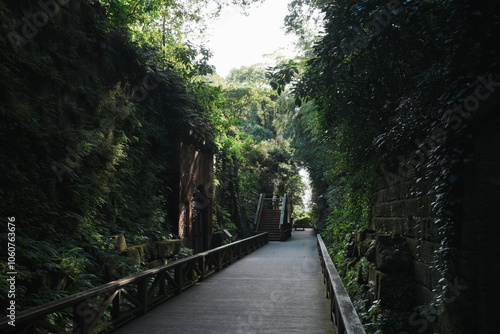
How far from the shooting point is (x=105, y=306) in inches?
179

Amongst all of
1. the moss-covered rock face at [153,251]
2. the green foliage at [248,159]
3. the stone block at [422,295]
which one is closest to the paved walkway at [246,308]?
the moss-covered rock face at [153,251]

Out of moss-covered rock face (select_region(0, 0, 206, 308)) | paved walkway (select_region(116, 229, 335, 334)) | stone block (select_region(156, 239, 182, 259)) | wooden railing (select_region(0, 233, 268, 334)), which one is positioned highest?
moss-covered rock face (select_region(0, 0, 206, 308))

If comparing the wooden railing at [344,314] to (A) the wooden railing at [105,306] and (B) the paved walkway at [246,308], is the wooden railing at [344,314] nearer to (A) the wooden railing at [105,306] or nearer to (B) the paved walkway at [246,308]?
(B) the paved walkway at [246,308]

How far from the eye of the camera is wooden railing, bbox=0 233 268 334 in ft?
11.6

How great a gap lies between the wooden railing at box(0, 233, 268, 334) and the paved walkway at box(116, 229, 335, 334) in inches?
7.3

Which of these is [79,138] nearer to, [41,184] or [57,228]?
[41,184]

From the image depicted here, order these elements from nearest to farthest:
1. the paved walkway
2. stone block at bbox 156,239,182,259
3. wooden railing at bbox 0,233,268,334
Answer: wooden railing at bbox 0,233,268,334 < the paved walkway < stone block at bbox 156,239,182,259

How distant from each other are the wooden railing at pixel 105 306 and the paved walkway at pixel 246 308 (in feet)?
0.61

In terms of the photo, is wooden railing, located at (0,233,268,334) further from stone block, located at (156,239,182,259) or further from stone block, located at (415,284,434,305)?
stone block, located at (415,284,434,305)

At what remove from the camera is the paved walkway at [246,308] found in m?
5.06

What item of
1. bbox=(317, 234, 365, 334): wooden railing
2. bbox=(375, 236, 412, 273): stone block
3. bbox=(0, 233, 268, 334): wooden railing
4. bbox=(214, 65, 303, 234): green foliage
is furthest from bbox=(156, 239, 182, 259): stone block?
bbox=(214, 65, 303, 234): green foliage

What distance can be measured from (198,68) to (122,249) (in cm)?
820

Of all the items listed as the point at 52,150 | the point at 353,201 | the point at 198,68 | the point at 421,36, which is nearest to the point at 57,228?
the point at 52,150

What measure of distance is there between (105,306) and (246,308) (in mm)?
2463
